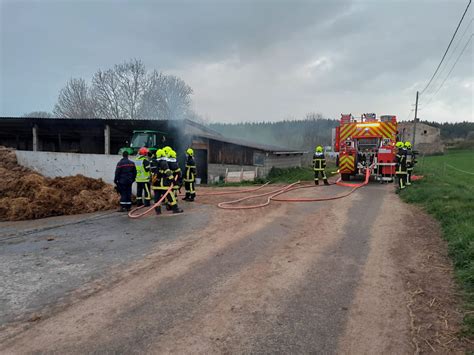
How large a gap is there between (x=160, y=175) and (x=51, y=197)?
12.5ft

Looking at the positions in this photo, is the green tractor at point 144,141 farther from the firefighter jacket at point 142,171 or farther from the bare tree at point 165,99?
the bare tree at point 165,99

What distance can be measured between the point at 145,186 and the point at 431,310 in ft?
25.2

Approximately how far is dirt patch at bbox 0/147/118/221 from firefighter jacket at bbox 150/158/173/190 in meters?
2.10

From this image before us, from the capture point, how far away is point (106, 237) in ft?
22.1

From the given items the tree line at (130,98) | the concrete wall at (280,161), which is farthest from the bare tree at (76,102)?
the concrete wall at (280,161)

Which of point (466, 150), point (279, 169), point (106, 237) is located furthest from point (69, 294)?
point (466, 150)

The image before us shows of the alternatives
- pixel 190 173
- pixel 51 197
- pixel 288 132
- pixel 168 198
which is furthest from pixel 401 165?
pixel 288 132

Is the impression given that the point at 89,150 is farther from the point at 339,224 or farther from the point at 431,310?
the point at 431,310

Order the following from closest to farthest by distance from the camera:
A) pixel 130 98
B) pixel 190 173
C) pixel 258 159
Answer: pixel 190 173 < pixel 258 159 < pixel 130 98

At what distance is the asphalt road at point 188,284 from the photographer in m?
3.09

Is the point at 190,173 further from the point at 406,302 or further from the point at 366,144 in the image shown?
the point at 366,144

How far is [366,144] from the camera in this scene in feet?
48.0

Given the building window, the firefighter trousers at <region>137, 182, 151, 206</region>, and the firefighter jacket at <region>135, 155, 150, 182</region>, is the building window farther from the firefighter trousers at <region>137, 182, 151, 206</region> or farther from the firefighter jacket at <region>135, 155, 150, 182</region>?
the firefighter jacket at <region>135, 155, 150, 182</region>

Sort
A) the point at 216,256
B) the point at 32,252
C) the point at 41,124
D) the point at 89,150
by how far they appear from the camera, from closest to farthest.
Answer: the point at 216,256 < the point at 32,252 < the point at 41,124 < the point at 89,150
